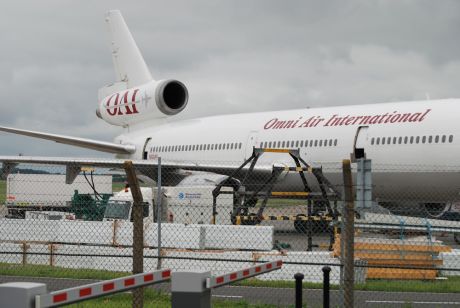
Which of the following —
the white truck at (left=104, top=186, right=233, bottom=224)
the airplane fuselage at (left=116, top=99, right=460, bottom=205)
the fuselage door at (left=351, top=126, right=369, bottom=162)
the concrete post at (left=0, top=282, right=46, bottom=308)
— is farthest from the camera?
the fuselage door at (left=351, top=126, right=369, bottom=162)

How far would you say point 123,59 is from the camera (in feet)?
126

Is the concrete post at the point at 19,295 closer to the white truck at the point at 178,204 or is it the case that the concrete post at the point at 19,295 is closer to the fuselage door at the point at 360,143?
the white truck at the point at 178,204

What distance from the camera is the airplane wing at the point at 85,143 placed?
31984 mm

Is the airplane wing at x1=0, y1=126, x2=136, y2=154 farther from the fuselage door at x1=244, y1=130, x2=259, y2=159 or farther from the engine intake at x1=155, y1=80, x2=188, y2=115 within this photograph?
the fuselage door at x1=244, y1=130, x2=259, y2=159

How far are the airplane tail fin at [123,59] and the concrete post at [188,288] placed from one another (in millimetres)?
31888

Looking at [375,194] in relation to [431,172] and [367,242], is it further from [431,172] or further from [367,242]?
[367,242]

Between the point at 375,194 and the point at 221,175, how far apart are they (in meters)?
5.41

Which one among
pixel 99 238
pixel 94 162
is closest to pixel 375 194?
pixel 94 162

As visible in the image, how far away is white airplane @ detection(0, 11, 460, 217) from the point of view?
23.1m

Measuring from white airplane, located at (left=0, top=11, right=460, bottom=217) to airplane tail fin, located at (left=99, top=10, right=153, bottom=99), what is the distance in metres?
0.04

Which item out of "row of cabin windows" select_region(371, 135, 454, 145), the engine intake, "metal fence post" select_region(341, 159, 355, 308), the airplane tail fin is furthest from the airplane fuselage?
"metal fence post" select_region(341, 159, 355, 308)

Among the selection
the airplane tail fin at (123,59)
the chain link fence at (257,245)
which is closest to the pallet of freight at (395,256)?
the chain link fence at (257,245)

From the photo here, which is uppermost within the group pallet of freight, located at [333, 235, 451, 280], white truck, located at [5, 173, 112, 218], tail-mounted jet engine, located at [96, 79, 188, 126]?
tail-mounted jet engine, located at [96, 79, 188, 126]

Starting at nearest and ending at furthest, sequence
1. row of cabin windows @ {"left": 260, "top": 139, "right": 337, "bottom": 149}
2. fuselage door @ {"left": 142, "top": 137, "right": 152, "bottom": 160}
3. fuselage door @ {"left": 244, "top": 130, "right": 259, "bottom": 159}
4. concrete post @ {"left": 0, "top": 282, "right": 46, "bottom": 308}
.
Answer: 1. concrete post @ {"left": 0, "top": 282, "right": 46, "bottom": 308}
2. row of cabin windows @ {"left": 260, "top": 139, "right": 337, "bottom": 149}
3. fuselage door @ {"left": 244, "top": 130, "right": 259, "bottom": 159}
4. fuselage door @ {"left": 142, "top": 137, "right": 152, "bottom": 160}
